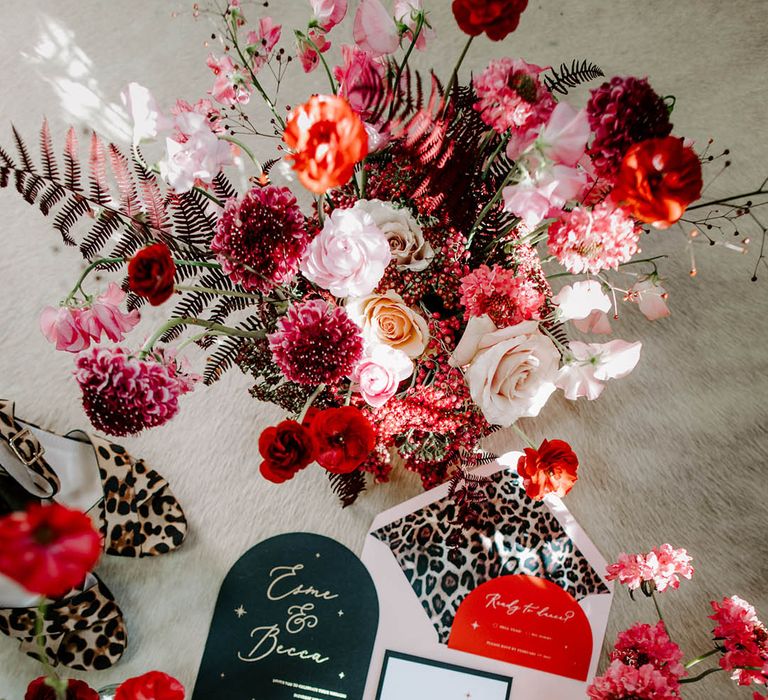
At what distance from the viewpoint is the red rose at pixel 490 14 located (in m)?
0.46

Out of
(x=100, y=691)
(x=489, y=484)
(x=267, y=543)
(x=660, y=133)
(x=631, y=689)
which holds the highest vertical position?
(x=660, y=133)

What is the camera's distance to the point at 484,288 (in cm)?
61

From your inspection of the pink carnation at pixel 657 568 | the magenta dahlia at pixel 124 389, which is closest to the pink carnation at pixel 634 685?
the pink carnation at pixel 657 568

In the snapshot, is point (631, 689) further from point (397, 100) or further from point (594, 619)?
point (397, 100)

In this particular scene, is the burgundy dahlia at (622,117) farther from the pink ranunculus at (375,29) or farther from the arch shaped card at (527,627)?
the arch shaped card at (527,627)

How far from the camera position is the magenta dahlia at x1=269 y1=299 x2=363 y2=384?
0.54 m

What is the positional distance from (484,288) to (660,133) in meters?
0.20

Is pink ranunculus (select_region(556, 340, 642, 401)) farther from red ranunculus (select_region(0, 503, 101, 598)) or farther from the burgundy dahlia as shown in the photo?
red ranunculus (select_region(0, 503, 101, 598))

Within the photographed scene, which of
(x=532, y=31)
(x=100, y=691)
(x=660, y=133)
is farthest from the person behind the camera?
(x=532, y=31)

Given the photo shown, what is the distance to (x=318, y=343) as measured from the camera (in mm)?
540

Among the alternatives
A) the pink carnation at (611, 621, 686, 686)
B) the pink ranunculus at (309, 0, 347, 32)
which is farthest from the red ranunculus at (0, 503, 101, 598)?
the pink carnation at (611, 621, 686, 686)

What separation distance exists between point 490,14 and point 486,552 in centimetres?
66

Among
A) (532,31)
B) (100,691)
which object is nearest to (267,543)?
(100,691)

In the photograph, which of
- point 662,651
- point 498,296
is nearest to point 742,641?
point 662,651
